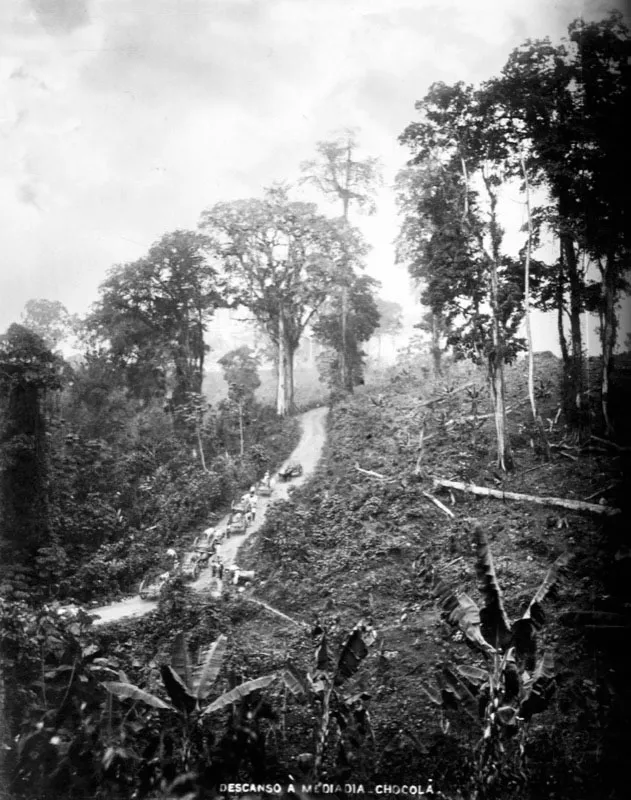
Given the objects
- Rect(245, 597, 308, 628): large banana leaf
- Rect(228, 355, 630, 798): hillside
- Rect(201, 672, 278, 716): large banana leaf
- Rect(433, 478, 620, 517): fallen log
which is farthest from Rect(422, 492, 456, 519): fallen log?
Rect(201, 672, 278, 716): large banana leaf

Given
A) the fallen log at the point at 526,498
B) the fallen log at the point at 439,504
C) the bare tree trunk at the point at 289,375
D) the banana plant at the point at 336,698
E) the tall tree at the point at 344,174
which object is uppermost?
the tall tree at the point at 344,174

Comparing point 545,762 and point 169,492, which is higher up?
point 169,492

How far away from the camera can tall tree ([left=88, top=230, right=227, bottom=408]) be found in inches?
711

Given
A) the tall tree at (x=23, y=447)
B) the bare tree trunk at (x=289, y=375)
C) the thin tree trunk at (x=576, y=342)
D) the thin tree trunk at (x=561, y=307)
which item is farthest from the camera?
the bare tree trunk at (x=289, y=375)

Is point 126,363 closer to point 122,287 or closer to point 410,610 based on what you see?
point 122,287

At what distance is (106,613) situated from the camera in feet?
35.8

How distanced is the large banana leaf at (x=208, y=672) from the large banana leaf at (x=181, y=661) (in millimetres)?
115

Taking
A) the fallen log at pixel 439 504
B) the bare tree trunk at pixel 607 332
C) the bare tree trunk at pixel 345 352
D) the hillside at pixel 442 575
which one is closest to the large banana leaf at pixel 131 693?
the hillside at pixel 442 575

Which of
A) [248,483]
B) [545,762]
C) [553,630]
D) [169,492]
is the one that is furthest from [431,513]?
[169,492]

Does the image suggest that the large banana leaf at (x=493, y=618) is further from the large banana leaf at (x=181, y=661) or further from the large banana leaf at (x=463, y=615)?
the large banana leaf at (x=181, y=661)

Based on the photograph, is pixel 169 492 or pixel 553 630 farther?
pixel 169 492

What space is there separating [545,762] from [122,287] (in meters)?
18.0

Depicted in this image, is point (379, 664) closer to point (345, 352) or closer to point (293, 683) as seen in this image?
point (293, 683)

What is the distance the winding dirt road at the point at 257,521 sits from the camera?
1103cm
